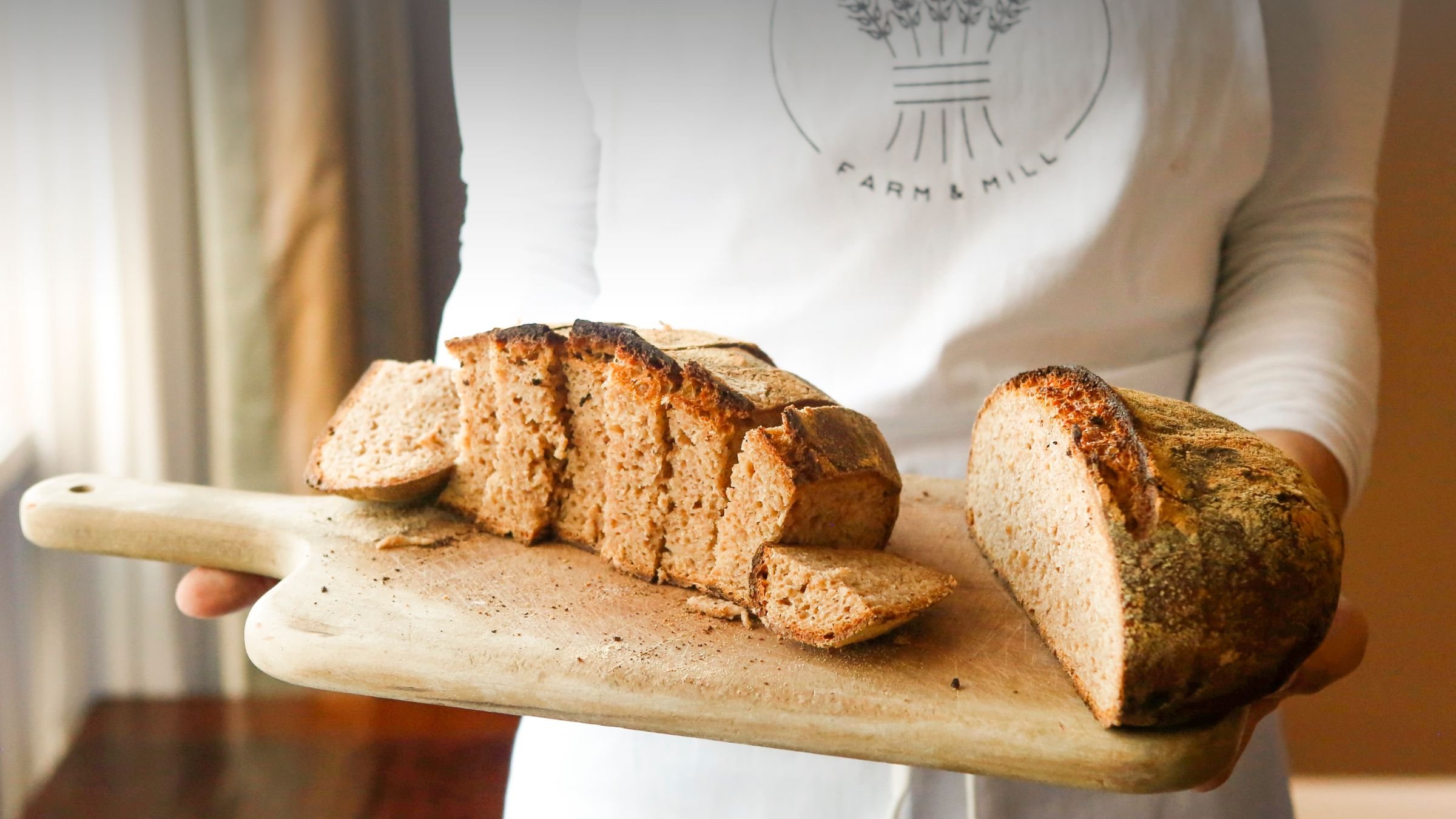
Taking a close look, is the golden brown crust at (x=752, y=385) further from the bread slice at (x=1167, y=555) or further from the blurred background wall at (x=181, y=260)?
the blurred background wall at (x=181, y=260)

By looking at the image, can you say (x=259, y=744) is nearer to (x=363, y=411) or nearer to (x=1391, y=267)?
(x=363, y=411)

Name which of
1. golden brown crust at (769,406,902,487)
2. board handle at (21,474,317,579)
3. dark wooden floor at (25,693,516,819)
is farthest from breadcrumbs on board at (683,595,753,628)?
dark wooden floor at (25,693,516,819)

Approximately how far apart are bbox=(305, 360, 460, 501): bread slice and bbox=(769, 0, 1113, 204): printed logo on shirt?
0.78 metres

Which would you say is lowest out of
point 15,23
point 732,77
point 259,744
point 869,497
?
point 259,744

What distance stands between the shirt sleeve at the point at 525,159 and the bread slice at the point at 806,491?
712 mm

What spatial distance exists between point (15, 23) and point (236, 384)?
3.50ft

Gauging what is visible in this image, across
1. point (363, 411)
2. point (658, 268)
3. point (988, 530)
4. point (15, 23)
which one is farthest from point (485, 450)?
point (15, 23)

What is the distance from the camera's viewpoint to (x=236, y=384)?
300cm

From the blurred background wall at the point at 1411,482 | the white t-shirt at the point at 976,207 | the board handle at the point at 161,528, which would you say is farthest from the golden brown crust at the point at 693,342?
the blurred background wall at the point at 1411,482

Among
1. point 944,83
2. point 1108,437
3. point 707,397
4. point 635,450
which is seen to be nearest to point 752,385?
point 707,397

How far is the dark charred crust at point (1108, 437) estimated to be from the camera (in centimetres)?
108

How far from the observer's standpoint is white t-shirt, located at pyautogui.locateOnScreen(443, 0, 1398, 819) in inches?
63.6

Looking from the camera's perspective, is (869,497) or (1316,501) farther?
(869,497)

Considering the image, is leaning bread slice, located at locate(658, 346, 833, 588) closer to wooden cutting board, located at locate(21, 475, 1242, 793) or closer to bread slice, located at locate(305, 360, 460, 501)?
wooden cutting board, located at locate(21, 475, 1242, 793)
